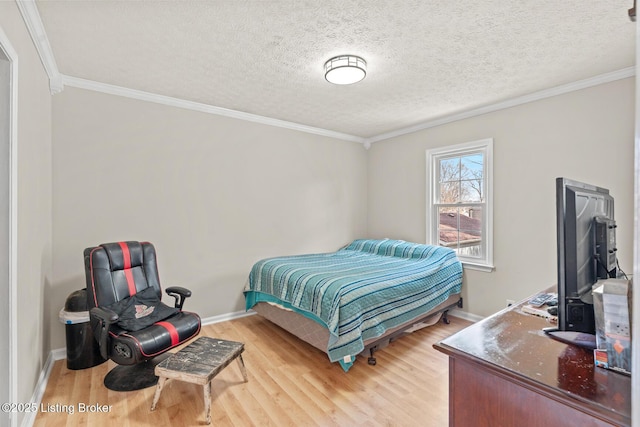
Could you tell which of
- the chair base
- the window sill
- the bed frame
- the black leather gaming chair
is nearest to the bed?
the bed frame

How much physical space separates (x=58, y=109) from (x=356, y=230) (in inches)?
155

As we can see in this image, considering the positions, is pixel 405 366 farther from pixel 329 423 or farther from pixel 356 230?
pixel 356 230

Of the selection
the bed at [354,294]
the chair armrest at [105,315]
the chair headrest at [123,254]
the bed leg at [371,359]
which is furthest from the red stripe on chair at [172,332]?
the bed leg at [371,359]

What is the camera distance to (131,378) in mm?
2393

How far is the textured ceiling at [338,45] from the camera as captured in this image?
6.12 ft

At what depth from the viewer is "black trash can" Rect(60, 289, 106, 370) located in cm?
250

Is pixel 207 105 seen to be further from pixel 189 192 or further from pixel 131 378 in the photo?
pixel 131 378

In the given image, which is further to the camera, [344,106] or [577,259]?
[344,106]

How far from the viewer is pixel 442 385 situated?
2336 millimetres

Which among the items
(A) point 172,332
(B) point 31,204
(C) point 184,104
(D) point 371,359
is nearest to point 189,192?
(C) point 184,104

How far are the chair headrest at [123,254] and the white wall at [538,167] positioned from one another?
3420mm

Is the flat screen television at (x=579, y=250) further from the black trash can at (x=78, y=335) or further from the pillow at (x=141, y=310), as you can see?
the black trash can at (x=78, y=335)

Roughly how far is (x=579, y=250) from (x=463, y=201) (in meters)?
3.01

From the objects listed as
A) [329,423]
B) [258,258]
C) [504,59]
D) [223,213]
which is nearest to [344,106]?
[504,59]
